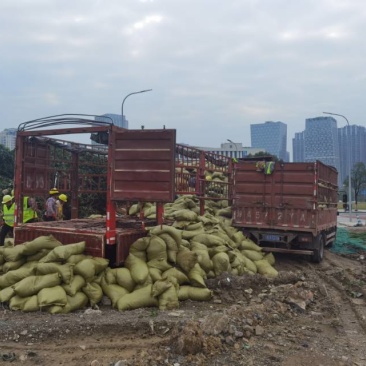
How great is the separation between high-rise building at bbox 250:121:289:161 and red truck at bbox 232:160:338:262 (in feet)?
176

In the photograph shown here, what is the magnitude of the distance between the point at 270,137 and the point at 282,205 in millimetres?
56550

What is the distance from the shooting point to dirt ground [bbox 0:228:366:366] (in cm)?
400

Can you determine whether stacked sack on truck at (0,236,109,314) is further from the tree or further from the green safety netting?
the tree

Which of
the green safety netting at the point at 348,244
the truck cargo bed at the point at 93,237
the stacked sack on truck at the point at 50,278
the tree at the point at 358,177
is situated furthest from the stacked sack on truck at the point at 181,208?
the tree at the point at 358,177

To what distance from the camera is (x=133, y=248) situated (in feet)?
20.8

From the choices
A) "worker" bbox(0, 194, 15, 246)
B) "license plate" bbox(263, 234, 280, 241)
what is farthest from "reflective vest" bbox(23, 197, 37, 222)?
"license plate" bbox(263, 234, 280, 241)

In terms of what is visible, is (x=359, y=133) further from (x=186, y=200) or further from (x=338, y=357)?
(x=338, y=357)

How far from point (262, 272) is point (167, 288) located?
103 inches

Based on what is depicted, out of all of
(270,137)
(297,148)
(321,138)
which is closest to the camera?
(321,138)

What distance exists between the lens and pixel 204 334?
421 cm

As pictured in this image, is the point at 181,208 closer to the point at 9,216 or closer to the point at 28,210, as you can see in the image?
the point at 28,210

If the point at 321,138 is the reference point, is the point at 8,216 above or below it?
below

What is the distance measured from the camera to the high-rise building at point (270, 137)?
6316 cm

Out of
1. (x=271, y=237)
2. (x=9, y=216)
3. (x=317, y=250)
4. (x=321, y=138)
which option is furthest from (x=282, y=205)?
(x=321, y=138)
